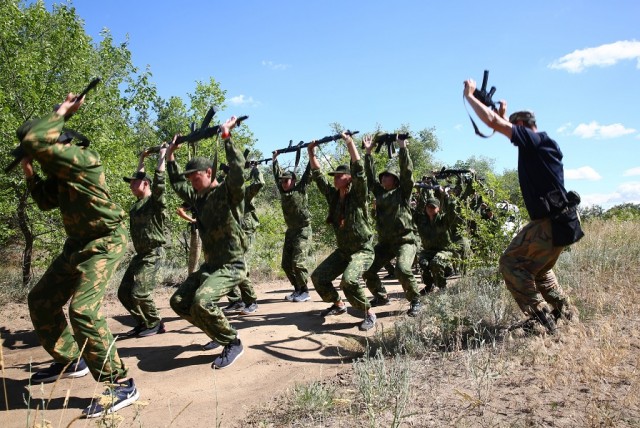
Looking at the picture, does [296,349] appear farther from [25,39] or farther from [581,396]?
[25,39]

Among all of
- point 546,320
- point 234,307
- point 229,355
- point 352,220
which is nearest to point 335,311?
point 352,220

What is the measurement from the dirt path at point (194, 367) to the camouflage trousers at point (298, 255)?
2.85 ft

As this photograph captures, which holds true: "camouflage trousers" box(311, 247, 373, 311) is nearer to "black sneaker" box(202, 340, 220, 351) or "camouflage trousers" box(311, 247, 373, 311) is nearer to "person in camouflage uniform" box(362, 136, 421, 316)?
"person in camouflage uniform" box(362, 136, 421, 316)

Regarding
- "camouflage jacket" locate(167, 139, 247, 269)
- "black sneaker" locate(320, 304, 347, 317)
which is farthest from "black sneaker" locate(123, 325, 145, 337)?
"black sneaker" locate(320, 304, 347, 317)

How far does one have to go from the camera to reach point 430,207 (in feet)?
27.9

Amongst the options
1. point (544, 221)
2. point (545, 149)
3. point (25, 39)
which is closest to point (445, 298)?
point (544, 221)

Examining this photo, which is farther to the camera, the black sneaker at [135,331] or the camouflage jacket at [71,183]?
the black sneaker at [135,331]

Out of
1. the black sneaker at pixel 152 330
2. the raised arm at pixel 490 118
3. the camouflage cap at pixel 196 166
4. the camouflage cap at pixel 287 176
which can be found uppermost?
the camouflage cap at pixel 287 176

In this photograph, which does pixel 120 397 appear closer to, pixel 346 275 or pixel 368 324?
pixel 346 275

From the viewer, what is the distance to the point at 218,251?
16.6 ft

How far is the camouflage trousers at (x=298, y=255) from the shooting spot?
27.0 feet

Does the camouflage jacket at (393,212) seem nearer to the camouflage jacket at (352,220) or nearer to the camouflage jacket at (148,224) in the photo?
the camouflage jacket at (352,220)

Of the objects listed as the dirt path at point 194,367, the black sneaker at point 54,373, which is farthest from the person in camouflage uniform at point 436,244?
the black sneaker at point 54,373

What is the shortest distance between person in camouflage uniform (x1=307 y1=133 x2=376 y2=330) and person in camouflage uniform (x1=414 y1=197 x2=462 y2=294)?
2010 millimetres
